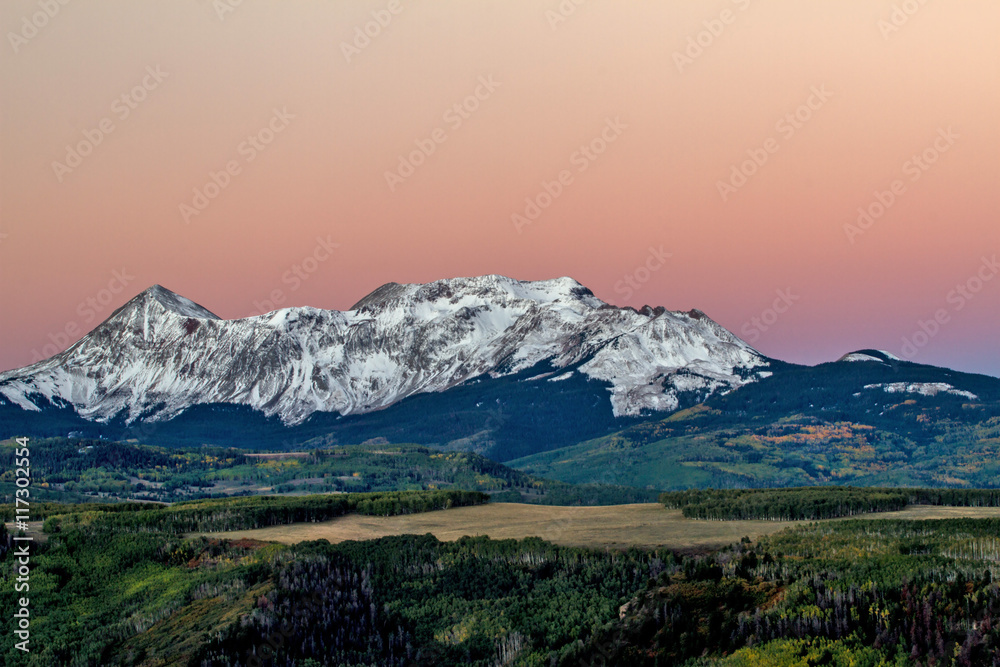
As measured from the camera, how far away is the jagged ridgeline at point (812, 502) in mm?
168625

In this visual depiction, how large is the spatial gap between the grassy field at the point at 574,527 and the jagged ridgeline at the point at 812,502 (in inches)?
160

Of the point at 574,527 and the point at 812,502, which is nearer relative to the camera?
the point at 574,527

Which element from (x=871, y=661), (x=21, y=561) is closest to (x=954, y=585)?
(x=871, y=661)

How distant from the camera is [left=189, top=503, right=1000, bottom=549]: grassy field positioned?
14012 centimetres

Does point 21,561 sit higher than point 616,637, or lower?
higher

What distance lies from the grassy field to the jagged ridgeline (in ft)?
13.3

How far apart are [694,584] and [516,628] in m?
20.1

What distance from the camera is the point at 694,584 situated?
9975cm

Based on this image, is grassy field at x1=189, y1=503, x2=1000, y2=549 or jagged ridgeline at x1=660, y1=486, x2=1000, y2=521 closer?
grassy field at x1=189, y1=503, x2=1000, y2=549

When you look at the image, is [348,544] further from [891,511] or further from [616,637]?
[891,511]

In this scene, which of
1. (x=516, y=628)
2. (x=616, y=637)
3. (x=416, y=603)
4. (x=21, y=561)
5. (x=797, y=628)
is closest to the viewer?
(x=797, y=628)

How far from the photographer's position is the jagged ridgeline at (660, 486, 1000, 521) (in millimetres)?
168625

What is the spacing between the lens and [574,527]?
16112 cm

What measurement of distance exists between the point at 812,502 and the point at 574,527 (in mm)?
43560
